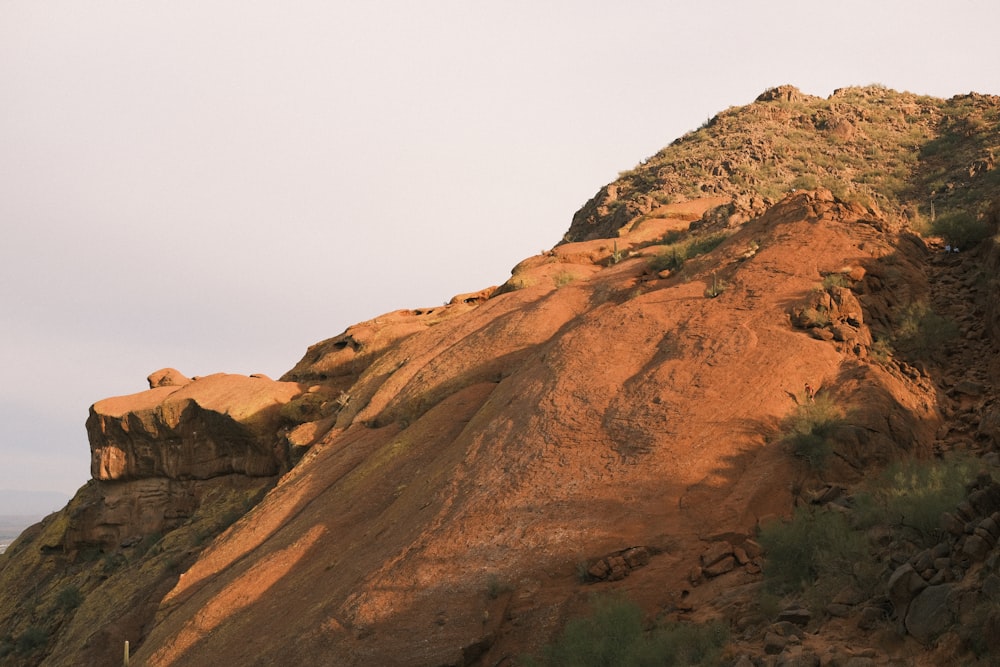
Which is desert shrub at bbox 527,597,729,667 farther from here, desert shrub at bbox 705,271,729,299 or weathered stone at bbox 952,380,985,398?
desert shrub at bbox 705,271,729,299

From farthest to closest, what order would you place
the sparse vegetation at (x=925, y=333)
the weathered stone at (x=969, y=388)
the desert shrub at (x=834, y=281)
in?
the desert shrub at (x=834, y=281), the sparse vegetation at (x=925, y=333), the weathered stone at (x=969, y=388)

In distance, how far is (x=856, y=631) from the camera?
6961 mm

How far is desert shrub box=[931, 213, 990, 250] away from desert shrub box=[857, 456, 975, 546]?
585 cm

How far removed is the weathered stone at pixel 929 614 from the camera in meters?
6.27

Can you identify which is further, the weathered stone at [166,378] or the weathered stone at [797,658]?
the weathered stone at [166,378]

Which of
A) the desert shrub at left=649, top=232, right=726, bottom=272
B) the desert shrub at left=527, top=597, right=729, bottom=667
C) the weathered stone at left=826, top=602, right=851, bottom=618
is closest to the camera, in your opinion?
the weathered stone at left=826, top=602, right=851, bottom=618

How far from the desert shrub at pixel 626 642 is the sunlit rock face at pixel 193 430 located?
13.1 meters

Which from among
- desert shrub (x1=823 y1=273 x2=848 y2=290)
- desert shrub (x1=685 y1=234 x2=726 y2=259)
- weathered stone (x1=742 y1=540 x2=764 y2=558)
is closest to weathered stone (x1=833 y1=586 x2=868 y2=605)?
weathered stone (x1=742 y1=540 x2=764 y2=558)

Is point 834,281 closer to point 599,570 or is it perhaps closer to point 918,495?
point 918,495

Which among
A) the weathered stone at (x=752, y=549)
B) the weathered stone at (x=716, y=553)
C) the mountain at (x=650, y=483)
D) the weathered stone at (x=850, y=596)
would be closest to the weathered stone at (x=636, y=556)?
the mountain at (x=650, y=483)

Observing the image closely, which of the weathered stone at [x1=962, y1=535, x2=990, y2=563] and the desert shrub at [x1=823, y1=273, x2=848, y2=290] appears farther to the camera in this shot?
the desert shrub at [x1=823, y1=273, x2=848, y2=290]

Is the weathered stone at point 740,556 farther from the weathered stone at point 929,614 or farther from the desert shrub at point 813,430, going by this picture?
the weathered stone at point 929,614

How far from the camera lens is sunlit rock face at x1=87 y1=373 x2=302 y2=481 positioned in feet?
69.9

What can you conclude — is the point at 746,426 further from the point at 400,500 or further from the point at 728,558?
the point at 400,500
